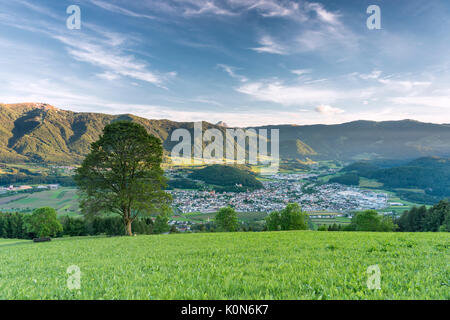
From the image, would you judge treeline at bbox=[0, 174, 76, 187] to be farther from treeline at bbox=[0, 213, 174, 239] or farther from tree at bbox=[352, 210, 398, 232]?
tree at bbox=[352, 210, 398, 232]

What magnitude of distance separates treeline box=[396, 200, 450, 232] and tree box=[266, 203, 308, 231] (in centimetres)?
2368

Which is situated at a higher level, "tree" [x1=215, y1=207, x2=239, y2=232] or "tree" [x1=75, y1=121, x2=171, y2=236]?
"tree" [x1=75, y1=121, x2=171, y2=236]

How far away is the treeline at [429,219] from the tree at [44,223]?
244 feet

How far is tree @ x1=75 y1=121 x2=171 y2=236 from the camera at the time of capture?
75.0 feet

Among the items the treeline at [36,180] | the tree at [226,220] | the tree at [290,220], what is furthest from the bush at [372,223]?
the treeline at [36,180]

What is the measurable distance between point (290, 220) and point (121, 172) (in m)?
35.3

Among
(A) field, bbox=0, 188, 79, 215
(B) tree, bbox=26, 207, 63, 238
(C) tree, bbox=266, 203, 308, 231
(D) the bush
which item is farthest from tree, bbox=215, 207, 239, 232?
(A) field, bbox=0, 188, 79, 215

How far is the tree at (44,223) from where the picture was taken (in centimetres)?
4184

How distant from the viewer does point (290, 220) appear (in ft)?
148

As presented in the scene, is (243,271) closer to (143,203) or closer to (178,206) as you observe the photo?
(143,203)

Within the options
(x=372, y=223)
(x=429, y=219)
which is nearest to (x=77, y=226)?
(x=372, y=223)
